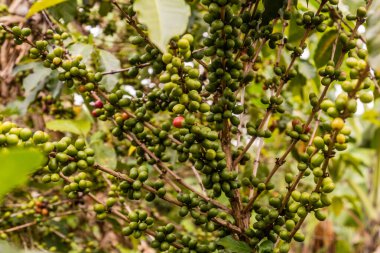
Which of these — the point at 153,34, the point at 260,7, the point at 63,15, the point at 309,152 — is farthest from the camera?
the point at 63,15

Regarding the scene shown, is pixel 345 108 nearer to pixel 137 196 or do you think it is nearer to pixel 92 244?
pixel 137 196

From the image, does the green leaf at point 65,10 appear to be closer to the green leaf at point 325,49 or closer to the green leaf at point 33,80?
the green leaf at point 33,80

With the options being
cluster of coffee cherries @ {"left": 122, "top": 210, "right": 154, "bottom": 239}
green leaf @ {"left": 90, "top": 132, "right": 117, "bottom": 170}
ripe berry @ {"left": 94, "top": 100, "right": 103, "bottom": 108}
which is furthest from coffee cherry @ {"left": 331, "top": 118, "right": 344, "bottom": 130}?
green leaf @ {"left": 90, "top": 132, "right": 117, "bottom": 170}

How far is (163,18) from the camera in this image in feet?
2.92

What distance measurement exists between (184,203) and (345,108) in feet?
1.88

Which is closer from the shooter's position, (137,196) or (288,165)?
(137,196)

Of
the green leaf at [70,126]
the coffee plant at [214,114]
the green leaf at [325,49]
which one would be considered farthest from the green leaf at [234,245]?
the green leaf at [70,126]

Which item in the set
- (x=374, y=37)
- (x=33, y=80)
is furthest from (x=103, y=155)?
(x=374, y=37)

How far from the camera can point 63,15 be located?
6.45ft

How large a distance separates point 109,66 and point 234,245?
3.03ft

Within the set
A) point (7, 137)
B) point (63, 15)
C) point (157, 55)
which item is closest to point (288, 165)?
point (63, 15)

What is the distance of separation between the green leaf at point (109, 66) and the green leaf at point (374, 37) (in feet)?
3.28

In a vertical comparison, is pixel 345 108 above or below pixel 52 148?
above

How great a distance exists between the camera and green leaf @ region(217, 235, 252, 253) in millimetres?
1260
